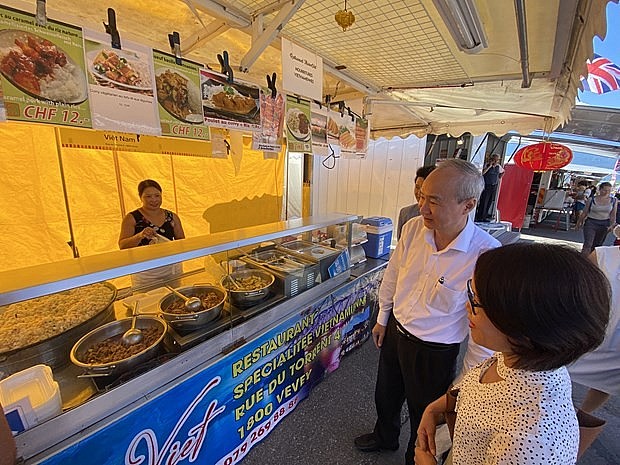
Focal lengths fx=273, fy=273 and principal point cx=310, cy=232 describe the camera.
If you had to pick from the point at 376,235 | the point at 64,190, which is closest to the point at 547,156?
the point at 376,235

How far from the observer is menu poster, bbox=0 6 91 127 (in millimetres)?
977

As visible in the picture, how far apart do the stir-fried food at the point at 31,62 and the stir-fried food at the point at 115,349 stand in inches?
41.6

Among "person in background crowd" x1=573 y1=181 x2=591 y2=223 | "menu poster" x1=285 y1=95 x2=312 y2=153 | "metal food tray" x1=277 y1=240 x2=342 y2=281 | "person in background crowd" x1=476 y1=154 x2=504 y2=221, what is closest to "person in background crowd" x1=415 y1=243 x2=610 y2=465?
"metal food tray" x1=277 y1=240 x2=342 y2=281

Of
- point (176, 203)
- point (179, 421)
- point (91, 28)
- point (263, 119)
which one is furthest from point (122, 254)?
point (176, 203)

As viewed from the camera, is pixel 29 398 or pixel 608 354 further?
pixel 608 354

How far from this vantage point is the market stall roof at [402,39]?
161 cm

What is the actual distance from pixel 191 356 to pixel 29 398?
0.57m

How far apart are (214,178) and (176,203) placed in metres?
0.66

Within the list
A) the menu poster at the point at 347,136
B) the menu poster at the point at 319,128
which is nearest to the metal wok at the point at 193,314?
the menu poster at the point at 319,128

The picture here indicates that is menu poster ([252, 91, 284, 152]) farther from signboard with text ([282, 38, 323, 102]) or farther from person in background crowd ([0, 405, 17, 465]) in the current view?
person in background crowd ([0, 405, 17, 465])

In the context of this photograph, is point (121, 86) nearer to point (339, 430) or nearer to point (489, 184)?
point (339, 430)

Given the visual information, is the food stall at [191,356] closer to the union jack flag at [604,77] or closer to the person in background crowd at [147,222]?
the person in background crowd at [147,222]

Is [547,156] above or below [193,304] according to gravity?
above

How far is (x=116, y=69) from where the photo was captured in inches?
47.8
